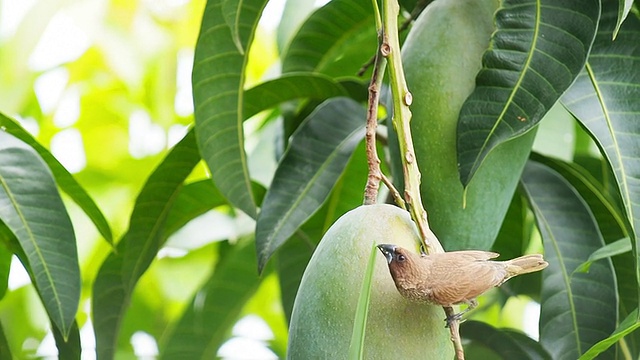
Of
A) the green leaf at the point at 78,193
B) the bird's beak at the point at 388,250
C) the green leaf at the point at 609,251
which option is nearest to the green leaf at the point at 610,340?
the green leaf at the point at 609,251

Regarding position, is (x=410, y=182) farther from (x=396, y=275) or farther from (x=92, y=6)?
(x=92, y=6)

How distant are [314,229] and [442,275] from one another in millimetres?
519

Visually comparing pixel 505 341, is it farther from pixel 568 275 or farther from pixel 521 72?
pixel 521 72

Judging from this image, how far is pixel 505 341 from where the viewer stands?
858mm

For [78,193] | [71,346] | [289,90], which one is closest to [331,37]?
[289,90]

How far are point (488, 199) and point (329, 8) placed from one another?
376 mm

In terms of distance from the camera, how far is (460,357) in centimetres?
53

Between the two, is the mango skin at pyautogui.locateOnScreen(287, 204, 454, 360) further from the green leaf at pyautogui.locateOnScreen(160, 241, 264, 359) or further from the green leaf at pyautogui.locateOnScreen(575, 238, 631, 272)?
the green leaf at pyautogui.locateOnScreen(160, 241, 264, 359)

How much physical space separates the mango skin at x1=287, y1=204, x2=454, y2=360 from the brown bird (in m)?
0.02

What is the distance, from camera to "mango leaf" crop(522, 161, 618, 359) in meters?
0.83

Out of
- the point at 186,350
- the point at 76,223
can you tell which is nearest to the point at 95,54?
the point at 76,223

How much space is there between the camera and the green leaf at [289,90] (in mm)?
969

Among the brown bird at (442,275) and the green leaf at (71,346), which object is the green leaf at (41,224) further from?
the brown bird at (442,275)

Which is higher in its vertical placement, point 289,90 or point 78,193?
point 289,90
